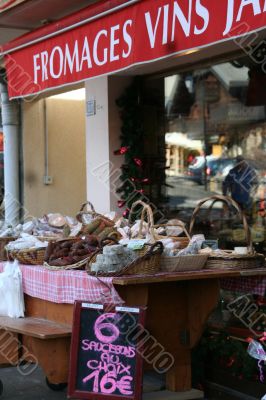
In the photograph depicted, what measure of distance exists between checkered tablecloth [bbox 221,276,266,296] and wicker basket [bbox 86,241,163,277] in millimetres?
762

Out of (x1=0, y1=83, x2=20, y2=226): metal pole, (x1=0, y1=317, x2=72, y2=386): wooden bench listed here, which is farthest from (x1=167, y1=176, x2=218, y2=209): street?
(x1=0, y1=317, x2=72, y2=386): wooden bench

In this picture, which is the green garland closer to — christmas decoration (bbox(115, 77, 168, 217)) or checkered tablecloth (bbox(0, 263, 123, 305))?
checkered tablecloth (bbox(0, 263, 123, 305))

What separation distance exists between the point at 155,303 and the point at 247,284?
2.35 ft

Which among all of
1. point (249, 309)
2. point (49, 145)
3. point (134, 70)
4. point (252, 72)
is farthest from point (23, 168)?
point (249, 309)

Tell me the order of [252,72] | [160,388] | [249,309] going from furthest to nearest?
[252,72] → [249,309] → [160,388]

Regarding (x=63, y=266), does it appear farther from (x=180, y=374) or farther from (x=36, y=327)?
(x=180, y=374)

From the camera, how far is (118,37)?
18.1 ft

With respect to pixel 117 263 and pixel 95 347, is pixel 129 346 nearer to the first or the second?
pixel 95 347

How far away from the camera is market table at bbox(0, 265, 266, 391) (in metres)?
4.69

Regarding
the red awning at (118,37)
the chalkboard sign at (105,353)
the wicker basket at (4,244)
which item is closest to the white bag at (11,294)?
the wicker basket at (4,244)

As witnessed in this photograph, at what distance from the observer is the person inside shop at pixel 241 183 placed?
7754mm

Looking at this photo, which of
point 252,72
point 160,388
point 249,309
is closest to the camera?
point 160,388

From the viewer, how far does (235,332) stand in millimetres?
5512

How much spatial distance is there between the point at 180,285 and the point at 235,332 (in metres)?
0.76
